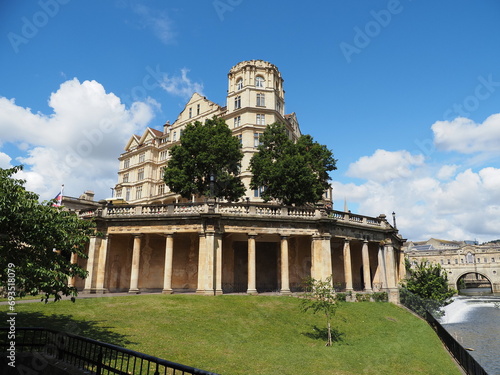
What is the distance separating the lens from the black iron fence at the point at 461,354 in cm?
1555

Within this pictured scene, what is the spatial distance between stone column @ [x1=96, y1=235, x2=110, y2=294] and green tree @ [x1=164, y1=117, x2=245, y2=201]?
566 inches

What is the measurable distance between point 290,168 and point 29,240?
30461 mm

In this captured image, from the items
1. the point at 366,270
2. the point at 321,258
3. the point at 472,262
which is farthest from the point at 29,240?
the point at 472,262

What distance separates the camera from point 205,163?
42.3 meters

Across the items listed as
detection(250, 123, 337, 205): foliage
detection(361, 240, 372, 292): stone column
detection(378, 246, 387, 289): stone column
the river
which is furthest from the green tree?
the river

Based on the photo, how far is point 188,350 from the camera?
542 inches

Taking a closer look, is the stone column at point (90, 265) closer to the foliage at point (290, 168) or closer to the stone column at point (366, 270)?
the foliage at point (290, 168)

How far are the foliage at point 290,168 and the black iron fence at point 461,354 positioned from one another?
18789 mm

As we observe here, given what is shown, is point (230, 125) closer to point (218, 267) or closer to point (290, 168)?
point (290, 168)

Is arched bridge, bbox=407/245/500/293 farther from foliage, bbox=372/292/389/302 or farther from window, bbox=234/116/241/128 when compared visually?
foliage, bbox=372/292/389/302

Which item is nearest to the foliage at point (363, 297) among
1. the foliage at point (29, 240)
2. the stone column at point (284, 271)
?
the stone column at point (284, 271)

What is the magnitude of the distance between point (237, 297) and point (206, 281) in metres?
2.99

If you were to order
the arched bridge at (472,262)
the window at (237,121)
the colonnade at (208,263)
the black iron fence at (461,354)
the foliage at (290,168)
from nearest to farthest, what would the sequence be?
1. the black iron fence at (461,354)
2. the colonnade at (208,263)
3. the foliage at (290,168)
4. the window at (237,121)
5. the arched bridge at (472,262)

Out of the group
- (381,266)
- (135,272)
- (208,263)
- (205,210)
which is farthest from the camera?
(381,266)
